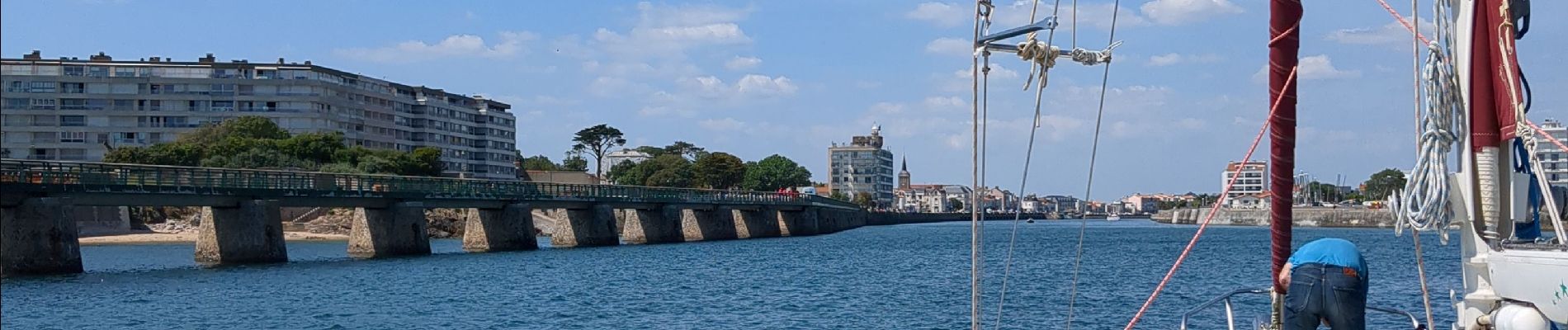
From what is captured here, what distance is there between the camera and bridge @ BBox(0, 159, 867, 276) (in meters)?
41.7

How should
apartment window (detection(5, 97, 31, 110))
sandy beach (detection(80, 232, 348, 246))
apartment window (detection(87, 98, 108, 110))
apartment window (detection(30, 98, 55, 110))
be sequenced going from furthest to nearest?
apartment window (detection(87, 98, 108, 110)), apartment window (detection(30, 98, 55, 110)), apartment window (detection(5, 97, 31, 110)), sandy beach (detection(80, 232, 348, 246))

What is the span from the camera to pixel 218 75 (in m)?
137

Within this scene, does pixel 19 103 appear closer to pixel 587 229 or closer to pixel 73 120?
pixel 73 120

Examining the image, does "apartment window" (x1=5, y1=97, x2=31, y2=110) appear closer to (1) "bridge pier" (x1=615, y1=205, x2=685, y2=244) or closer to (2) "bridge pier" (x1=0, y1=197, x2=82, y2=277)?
(1) "bridge pier" (x1=615, y1=205, x2=685, y2=244)


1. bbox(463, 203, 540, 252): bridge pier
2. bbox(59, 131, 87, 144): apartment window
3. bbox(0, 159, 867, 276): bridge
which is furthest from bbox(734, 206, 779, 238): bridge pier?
bbox(59, 131, 87, 144): apartment window

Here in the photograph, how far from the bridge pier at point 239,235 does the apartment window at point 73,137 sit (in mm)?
88420

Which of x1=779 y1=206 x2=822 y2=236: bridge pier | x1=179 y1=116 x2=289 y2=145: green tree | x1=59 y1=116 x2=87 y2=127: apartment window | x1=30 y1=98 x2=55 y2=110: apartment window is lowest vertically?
x1=779 y1=206 x2=822 y2=236: bridge pier

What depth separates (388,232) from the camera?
197 ft

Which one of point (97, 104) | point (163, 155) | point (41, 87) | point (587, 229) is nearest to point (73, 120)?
point (97, 104)

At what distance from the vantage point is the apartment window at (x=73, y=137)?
424 feet

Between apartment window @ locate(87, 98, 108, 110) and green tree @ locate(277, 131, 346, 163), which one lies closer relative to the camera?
green tree @ locate(277, 131, 346, 163)

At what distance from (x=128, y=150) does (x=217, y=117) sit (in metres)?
34.7

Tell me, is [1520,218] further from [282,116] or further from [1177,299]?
[282,116]

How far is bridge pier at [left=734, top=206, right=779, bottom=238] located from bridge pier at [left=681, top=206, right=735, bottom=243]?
10.6ft
